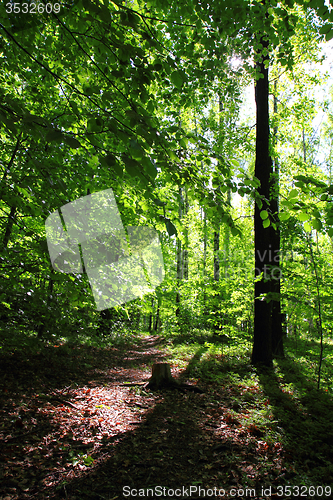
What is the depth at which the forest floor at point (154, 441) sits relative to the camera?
2.39 meters

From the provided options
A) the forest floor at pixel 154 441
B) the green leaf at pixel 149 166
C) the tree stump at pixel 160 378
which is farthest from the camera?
the tree stump at pixel 160 378

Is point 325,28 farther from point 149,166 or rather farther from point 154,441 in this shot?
point 154,441

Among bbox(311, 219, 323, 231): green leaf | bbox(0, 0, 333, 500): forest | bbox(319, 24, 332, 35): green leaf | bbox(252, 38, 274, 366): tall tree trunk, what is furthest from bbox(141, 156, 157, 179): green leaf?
bbox(252, 38, 274, 366): tall tree trunk

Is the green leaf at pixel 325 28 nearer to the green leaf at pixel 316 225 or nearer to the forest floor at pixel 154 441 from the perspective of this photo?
the green leaf at pixel 316 225

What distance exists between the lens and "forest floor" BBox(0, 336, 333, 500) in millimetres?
2395

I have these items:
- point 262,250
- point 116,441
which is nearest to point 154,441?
point 116,441

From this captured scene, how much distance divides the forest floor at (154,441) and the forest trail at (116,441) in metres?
0.01

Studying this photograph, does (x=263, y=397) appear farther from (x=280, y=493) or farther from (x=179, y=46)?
(x=179, y=46)

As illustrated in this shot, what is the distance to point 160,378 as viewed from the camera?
17.1 ft

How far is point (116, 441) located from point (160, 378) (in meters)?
2.14

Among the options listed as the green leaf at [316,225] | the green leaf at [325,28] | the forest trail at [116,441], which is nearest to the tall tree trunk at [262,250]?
the forest trail at [116,441]

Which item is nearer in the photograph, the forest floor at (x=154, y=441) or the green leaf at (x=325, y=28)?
the green leaf at (x=325, y=28)

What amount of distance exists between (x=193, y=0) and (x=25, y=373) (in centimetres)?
614

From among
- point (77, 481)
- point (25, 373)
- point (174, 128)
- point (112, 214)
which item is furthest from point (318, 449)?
point (112, 214)
